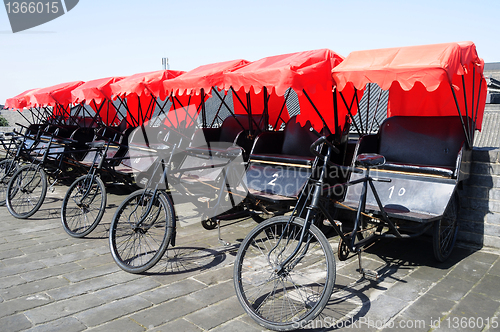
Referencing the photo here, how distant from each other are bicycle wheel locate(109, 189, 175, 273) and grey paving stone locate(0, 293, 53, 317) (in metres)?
0.70

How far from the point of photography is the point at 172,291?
136 inches

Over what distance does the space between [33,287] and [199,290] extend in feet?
4.78

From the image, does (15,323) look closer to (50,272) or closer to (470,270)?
(50,272)

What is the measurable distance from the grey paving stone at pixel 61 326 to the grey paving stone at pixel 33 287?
0.68 metres

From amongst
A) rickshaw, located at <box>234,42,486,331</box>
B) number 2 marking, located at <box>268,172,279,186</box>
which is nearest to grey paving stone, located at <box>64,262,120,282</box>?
rickshaw, located at <box>234,42,486,331</box>

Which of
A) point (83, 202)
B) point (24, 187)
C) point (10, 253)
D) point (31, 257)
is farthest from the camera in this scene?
point (24, 187)

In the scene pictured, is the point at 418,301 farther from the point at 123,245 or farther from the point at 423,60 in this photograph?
the point at 123,245

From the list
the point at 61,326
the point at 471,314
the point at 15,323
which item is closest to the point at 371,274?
the point at 471,314

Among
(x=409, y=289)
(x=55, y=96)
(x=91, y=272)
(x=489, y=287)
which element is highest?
(x=55, y=96)

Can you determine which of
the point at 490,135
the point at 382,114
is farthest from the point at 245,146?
the point at 490,135

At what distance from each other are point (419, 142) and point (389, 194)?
1026mm

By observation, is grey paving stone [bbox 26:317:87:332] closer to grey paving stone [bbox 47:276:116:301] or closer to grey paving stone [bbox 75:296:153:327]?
grey paving stone [bbox 75:296:153:327]

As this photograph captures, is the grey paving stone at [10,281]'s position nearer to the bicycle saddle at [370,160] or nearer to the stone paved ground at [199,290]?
the stone paved ground at [199,290]

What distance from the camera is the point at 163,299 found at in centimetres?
330
